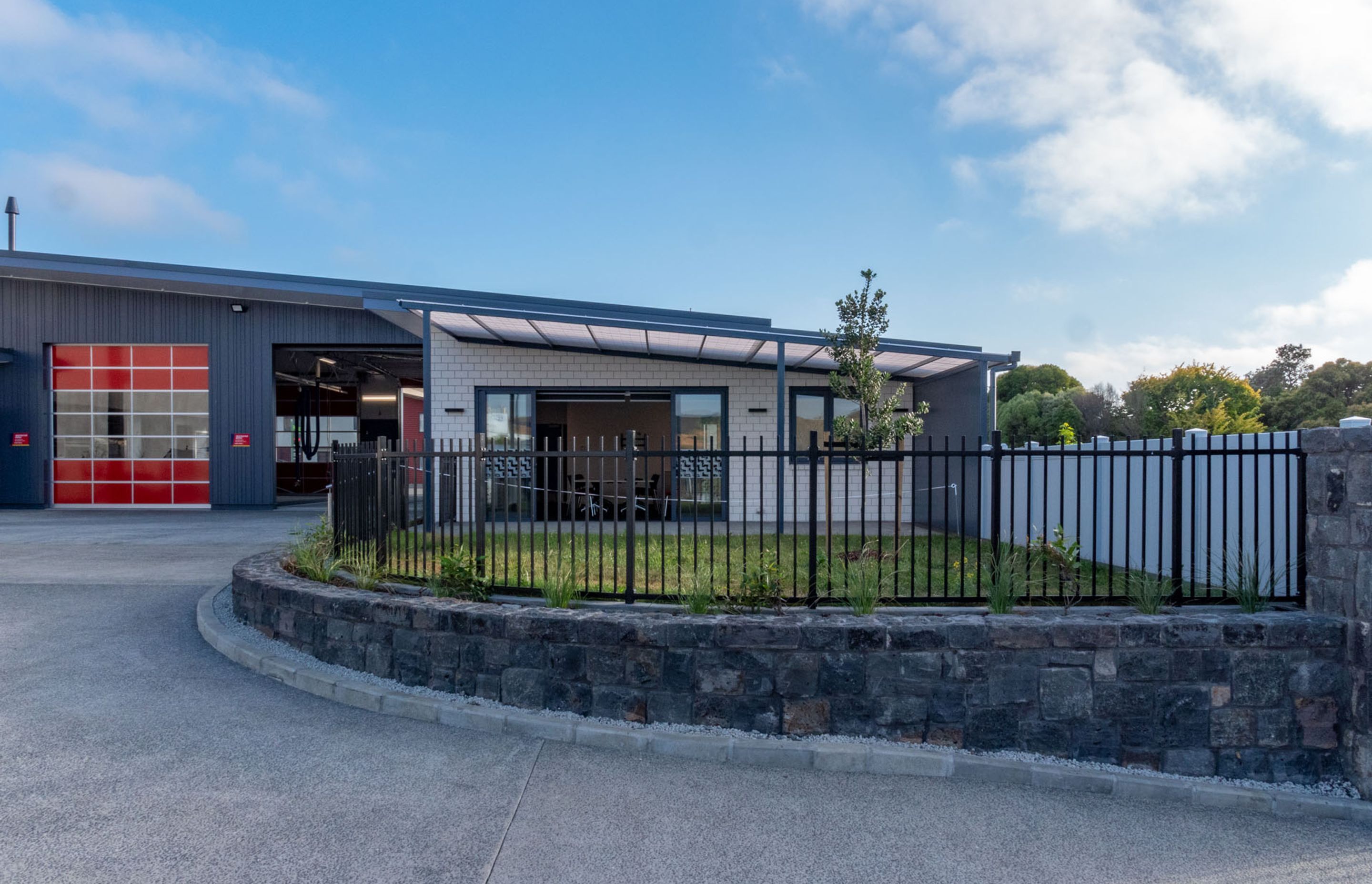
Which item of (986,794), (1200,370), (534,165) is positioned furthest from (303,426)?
(1200,370)

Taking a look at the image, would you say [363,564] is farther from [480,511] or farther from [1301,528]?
[1301,528]

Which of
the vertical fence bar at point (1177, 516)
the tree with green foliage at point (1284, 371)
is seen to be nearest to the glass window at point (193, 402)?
the vertical fence bar at point (1177, 516)

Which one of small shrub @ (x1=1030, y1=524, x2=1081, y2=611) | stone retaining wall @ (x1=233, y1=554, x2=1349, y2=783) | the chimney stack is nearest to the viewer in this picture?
stone retaining wall @ (x1=233, y1=554, x2=1349, y2=783)

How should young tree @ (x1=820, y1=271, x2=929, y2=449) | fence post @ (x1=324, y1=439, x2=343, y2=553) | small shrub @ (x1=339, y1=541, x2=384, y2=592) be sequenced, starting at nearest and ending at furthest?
small shrub @ (x1=339, y1=541, x2=384, y2=592), fence post @ (x1=324, y1=439, x2=343, y2=553), young tree @ (x1=820, y1=271, x2=929, y2=449)

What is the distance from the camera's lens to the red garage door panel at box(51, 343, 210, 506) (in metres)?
17.8

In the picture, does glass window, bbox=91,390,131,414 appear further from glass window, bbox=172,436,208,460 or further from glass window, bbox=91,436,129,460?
glass window, bbox=172,436,208,460

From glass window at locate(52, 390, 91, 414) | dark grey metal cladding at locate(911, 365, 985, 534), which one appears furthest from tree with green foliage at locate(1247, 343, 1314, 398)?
glass window at locate(52, 390, 91, 414)

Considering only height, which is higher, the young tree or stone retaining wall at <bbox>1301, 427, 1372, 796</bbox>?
the young tree

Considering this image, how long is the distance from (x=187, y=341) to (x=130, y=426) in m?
2.85

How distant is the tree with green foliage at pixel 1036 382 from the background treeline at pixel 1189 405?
19.9 feet

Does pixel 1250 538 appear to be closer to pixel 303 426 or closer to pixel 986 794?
pixel 986 794

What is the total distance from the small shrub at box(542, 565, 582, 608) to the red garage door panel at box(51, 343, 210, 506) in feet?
54.5

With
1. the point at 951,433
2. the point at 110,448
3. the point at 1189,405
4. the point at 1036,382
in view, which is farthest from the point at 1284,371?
the point at 110,448

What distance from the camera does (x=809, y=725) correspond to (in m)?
4.18
